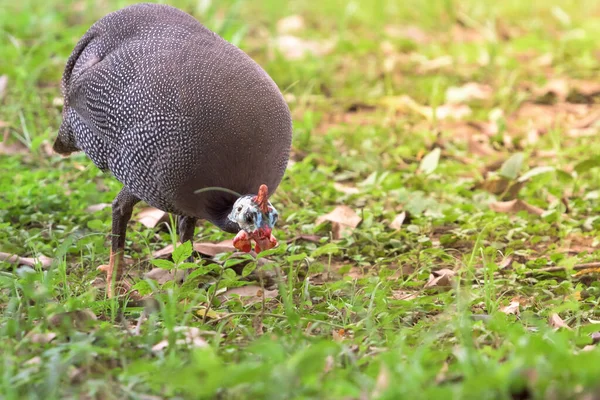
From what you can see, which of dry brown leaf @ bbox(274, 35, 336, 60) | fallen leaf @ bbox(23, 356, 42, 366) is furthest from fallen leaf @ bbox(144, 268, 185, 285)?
dry brown leaf @ bbox(274, 35, 336, 60)

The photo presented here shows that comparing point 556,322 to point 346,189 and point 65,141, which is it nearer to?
point 346,189

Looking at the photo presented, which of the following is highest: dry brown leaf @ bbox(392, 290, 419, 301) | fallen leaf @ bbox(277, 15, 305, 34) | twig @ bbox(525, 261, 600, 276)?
dry brown leaf @ bbox(392, 290, 419, 301)

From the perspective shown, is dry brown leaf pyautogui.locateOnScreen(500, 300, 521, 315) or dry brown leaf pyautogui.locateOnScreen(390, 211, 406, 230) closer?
dry brown leaf pyautogui.locateOnScreen(500, 300, 521, 315)

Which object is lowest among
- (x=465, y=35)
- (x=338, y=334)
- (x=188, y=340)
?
(x=465, y=35)

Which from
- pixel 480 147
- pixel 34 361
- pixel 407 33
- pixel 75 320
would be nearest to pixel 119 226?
pixel 75 320

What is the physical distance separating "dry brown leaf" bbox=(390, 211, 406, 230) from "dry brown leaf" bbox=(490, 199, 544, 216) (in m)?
0.45

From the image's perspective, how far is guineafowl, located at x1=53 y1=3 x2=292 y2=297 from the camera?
3242 mm

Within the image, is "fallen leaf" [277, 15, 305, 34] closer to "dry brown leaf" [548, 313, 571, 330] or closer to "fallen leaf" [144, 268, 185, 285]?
"fallen leaf" [144, 268, 185, 285]

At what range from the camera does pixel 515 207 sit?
14.3ft

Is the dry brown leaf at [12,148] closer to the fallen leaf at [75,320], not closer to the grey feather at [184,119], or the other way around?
the grey feather at [184,119]

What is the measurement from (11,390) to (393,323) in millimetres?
1342

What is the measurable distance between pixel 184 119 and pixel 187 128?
36 millimetres

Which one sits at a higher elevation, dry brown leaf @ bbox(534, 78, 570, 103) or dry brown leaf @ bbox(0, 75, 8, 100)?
dry brown leaf @ bbox(0, 75, 8, 100)

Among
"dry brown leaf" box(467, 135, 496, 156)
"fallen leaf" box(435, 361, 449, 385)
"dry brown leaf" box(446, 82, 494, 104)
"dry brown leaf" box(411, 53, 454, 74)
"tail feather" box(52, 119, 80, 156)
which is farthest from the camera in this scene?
"dry brown leaf" box(411, 53, 454, 74)
